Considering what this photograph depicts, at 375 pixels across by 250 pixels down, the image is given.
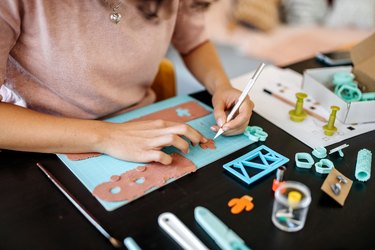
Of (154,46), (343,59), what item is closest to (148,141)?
(154,46)

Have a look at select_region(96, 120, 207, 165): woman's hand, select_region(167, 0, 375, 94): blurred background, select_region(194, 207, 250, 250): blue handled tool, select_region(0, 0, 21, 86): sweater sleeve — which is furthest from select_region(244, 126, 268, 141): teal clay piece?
select_region(167, 0, 375, 94): blurred background

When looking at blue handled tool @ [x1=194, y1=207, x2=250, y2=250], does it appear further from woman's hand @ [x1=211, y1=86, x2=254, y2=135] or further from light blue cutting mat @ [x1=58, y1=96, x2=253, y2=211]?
woman's hand @ [x1=211, y1=86, x2=254, y2=135]

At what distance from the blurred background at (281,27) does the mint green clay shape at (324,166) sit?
1546 mm

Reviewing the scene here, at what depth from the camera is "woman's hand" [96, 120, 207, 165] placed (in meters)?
0.71

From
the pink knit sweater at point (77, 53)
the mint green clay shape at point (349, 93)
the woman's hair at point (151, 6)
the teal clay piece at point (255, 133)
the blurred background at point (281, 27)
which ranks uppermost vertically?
the woman's hair at point (151, 6)

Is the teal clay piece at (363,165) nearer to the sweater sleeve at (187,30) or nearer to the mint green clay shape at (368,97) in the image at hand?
the mint green clay shape at (368,97)

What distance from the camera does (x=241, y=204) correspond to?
2.08 ft

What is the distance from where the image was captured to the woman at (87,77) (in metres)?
0.71

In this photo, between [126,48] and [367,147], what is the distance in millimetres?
584

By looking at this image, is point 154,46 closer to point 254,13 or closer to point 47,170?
point 47,170

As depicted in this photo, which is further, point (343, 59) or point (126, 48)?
point (343, 59)

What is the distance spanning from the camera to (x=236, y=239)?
54cm

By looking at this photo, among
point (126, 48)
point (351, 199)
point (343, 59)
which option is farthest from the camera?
point (343, 59)

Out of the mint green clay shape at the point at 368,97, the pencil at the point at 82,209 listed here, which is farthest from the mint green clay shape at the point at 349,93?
the pencil at the point at 82,209
